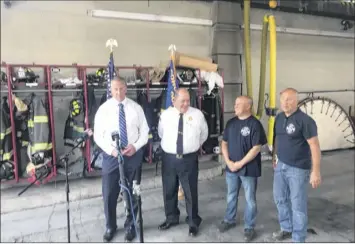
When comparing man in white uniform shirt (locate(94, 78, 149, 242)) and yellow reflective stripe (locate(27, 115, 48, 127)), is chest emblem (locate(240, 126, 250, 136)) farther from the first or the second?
yellow reflective stripe (locate(27, 115, 48, 127))

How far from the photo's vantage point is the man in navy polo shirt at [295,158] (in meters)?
2.41

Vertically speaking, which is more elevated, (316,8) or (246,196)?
(316,8)

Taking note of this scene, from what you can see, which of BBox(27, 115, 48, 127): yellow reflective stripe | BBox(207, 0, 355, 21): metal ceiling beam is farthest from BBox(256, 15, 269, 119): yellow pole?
BBox(27, 115, 48, 127): yellow reflective stripe

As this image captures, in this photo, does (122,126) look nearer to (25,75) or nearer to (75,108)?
(75,108)

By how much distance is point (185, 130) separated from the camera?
8.87ft

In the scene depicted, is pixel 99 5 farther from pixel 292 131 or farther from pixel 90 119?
pixel 292 131

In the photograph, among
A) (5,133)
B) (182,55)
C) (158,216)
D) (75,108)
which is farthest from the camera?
(182,55)

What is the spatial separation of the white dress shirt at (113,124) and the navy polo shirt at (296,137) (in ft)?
3.72

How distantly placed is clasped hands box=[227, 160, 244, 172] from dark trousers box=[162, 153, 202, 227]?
0.97 ft

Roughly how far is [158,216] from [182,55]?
2264 mm

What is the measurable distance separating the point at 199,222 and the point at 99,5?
121 inches

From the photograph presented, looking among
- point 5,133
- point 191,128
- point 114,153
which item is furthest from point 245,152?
point 5,133

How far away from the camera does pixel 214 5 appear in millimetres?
5039

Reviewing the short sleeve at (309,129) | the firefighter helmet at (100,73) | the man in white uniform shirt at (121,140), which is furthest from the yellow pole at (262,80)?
the firefighter helmet at (100,73)
